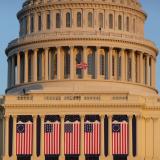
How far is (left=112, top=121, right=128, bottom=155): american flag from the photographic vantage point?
5842 inches

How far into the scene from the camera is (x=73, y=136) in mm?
149125

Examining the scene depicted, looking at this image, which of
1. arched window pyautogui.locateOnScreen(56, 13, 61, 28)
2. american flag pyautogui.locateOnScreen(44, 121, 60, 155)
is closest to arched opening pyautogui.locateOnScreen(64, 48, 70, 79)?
arched window pyautogui.locateOnScreen(56, 13, 61, 28)

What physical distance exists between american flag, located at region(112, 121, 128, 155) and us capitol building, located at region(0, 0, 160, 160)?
0.38 feet

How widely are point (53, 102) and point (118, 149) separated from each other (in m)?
9.44

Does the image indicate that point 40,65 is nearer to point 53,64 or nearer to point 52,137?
point 53,64

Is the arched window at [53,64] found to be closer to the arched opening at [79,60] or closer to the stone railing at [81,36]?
the stone railing at [81,36]

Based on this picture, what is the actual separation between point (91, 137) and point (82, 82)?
12755 mm

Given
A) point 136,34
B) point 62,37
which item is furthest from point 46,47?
point 136,34

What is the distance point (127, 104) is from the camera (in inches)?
5871

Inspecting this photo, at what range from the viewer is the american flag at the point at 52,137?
488 feet

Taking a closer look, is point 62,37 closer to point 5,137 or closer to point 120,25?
point 120,25

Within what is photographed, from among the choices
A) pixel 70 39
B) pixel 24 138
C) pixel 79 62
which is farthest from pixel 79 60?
pixel 24 138

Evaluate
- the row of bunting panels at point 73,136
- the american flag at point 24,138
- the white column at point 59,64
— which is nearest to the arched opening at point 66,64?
the white column at point 59,64

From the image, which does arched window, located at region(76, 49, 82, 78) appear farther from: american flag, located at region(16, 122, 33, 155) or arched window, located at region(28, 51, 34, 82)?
american flag, located at region(16, 122, 33, 155)
